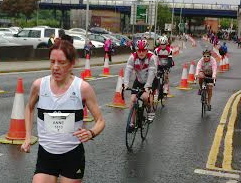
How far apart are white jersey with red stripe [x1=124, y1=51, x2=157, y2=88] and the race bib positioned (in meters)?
5.04

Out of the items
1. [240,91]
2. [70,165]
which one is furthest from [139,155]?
[240,91]

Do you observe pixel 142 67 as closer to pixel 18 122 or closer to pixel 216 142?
pixel 216 142

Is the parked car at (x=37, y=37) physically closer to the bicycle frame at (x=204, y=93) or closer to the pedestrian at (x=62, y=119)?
the bicycle frame at (x=204, y=93)

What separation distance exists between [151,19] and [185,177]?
41.9 metres

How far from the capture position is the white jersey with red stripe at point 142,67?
29.4 feet

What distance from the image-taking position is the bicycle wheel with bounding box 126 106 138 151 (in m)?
8.30

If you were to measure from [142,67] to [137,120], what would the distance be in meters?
1.02

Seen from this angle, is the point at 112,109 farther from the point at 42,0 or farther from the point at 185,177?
the point at 42,0

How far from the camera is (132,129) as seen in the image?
8.45 metres

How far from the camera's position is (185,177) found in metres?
6.77

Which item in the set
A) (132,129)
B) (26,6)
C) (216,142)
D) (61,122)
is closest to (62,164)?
(61,122)

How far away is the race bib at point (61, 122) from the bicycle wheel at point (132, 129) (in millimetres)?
4459

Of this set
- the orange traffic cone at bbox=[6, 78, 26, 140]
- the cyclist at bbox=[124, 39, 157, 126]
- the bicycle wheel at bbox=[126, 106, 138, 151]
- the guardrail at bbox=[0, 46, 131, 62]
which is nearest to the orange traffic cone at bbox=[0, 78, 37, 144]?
the orange traffic cone at bbox=[6, 78, 26, 140]

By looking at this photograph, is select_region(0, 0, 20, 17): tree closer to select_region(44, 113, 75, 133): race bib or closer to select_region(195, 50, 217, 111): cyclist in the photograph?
select_region(195, 50, 217, 111): cyclist
